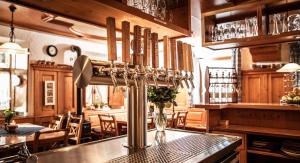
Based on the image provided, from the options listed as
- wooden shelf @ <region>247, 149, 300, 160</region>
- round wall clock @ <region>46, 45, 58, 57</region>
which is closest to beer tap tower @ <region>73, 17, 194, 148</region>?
wooden shelf @ <region>247, 149, 300, 160</region>

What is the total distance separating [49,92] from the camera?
592cm

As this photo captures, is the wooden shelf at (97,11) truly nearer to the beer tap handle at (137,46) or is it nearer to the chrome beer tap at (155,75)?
the beer tap handle at (137,46)

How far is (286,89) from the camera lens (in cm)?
684

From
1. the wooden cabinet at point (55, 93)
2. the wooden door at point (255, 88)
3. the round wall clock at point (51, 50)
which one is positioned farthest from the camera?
the wooden door at point (255, 88)

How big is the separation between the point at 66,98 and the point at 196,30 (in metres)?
3.59

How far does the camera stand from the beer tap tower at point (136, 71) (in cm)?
128

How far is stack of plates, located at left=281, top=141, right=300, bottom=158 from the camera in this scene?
8.26ft

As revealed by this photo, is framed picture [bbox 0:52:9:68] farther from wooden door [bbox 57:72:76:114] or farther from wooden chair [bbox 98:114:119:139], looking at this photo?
wooden chair [bbox 98:114:119:139]

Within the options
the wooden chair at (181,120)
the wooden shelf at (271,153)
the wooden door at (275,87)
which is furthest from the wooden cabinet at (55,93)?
the wooden door at (275,87)

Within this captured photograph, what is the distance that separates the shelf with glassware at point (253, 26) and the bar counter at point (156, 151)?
1.27 meters

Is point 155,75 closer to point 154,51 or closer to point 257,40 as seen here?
point 154,51

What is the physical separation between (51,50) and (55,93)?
104 centimetres

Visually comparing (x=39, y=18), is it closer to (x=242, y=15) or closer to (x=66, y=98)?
(x=66, y=98)

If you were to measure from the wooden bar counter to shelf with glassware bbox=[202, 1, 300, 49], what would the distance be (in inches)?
30.8
